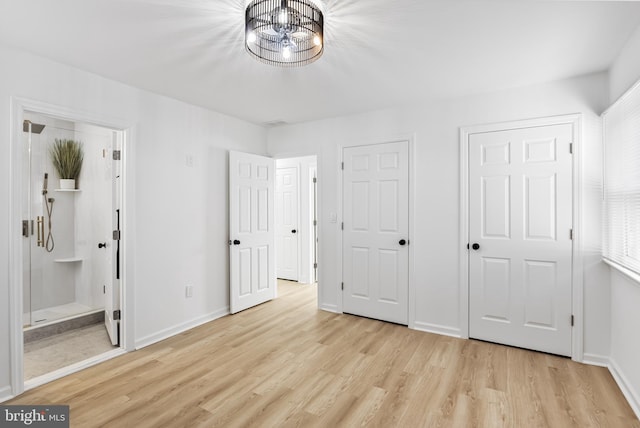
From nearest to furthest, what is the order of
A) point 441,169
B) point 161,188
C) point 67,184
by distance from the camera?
1. point 161,188
2. point 441,169
3. point 67,184

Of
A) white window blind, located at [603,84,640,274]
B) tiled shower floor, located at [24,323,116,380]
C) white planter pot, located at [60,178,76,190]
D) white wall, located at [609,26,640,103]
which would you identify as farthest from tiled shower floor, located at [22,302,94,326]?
white wall, located at [609,26,640,103]

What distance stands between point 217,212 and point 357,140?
6.26 feet

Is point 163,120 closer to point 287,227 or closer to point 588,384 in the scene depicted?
point 287,227

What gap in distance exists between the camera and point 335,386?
96.3 inches

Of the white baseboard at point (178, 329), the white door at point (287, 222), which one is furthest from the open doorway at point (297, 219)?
the white baseboard at point (178, 329)

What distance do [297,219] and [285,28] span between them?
418cm

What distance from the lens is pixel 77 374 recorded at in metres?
2.61

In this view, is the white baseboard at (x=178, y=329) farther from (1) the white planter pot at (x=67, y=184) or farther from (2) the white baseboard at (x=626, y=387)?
(2) the white baseboard at (x=626, y=387)

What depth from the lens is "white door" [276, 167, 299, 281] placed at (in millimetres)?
5852

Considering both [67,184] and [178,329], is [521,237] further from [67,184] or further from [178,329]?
[67,184]

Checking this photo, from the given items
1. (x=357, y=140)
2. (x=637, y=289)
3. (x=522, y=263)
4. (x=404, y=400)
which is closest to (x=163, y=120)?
(x=357, y=140)

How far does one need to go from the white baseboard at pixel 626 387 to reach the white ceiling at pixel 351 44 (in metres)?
2.36

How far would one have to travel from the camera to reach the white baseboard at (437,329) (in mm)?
3373

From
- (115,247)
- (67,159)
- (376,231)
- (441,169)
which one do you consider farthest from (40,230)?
(441,169)
